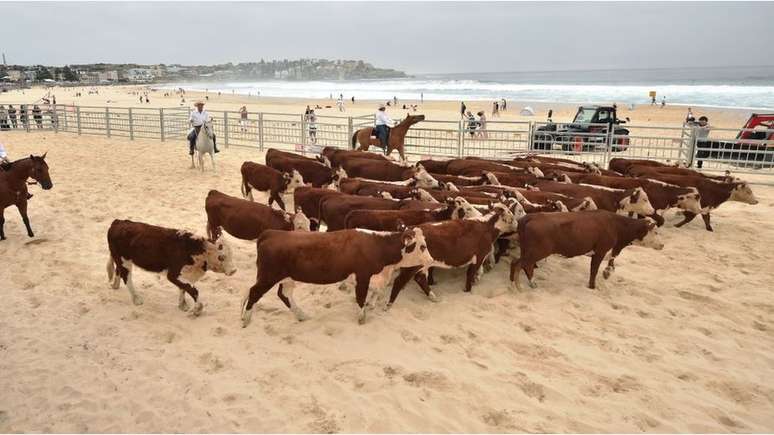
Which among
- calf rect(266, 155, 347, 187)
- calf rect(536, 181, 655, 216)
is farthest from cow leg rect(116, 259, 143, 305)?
calf rect(536, 181, 655, 216)

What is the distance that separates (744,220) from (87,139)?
20.3 metres

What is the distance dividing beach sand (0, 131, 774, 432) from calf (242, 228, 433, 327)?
440 mm

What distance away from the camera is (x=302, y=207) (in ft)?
24.2

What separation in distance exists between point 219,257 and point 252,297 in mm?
659

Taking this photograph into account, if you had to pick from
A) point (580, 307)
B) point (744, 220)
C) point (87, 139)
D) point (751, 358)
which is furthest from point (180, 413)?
point (87, 139)

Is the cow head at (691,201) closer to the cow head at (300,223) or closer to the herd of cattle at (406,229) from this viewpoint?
the herd of cattle at (406,229)

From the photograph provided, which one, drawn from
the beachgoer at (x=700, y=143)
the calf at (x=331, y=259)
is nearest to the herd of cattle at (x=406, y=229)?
the calf at (x=331, y=259)

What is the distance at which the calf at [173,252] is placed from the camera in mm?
5340

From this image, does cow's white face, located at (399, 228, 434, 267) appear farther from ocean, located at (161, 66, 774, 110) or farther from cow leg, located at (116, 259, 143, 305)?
ocean, located at (161, 66, 774, 110)

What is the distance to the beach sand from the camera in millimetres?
3859

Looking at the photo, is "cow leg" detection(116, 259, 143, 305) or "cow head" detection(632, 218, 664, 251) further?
"cow head" detection(632, 218, 664, 251)

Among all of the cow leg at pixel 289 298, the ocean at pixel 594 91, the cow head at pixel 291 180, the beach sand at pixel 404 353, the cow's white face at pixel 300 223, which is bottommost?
the beach sand at pixel 404 353

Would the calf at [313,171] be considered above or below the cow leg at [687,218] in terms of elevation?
above

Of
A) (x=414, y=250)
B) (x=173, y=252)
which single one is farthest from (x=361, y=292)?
(x=173, y=252)
